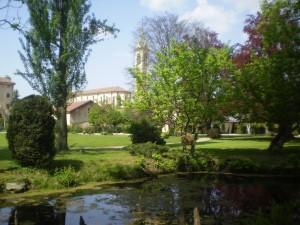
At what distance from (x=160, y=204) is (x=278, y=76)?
14.7 metres

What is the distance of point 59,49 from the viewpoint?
2822 cm

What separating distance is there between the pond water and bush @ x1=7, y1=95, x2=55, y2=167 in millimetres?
2968

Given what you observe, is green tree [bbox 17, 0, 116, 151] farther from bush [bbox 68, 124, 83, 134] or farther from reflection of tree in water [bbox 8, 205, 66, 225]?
bush [bbox 68, 124, 83, 134]

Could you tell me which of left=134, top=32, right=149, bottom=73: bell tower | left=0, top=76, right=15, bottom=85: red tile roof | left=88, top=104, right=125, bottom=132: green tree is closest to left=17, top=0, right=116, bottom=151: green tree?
left=134, top=32, right=149, bottom=73: bell tower

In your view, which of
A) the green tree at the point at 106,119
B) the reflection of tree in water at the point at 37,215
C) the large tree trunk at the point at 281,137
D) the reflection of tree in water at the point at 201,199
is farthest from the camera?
the green tree at the point at 106,119

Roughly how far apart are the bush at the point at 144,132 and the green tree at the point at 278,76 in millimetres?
6644

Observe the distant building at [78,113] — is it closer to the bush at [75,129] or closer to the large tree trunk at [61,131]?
the bush at [75,129]

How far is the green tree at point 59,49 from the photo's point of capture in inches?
1081

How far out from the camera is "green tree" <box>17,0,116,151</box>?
27.5 metres

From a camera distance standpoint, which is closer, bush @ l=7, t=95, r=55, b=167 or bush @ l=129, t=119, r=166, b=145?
bush @ l=7, t=95, r=55, b=167

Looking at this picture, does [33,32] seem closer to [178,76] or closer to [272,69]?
[178,76]

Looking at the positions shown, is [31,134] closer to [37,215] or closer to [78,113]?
[37,215]

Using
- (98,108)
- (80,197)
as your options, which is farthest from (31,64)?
(98,108)

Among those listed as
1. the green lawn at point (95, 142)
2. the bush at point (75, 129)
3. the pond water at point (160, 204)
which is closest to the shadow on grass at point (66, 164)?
the pond water at point (160, 204)
